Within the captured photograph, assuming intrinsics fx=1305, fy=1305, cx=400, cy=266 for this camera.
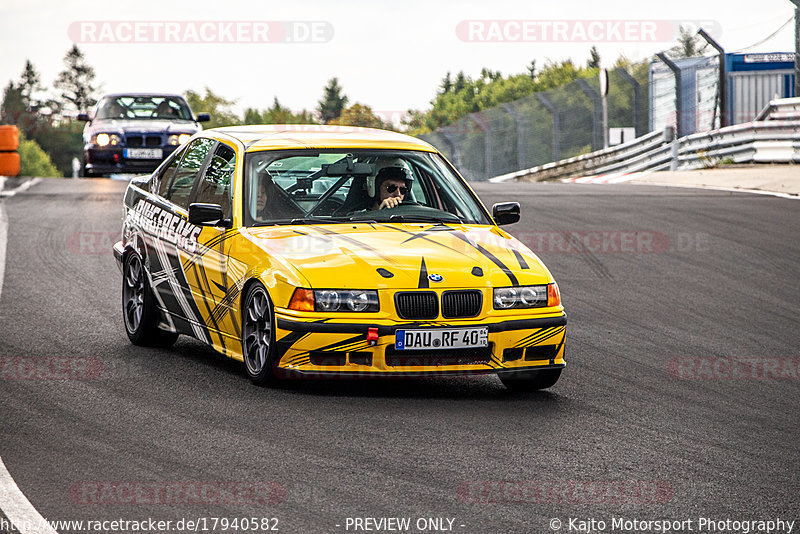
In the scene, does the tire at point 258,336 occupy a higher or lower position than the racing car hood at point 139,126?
lower

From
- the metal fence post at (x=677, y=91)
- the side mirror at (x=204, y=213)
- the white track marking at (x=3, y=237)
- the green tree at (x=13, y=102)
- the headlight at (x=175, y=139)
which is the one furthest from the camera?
the green tree at (x=13, y=102)

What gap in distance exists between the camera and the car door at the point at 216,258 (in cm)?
790

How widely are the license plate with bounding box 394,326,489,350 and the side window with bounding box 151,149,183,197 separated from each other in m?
2.87

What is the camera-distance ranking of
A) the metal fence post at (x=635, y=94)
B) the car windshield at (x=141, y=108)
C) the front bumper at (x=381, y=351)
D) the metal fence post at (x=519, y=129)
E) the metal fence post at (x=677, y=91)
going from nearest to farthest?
the front bumper at (x=381, y=351)
the car windshield at (x=141, y=108)
the metal fence post at (x=677, y=91)
the metal fence post at (x=635, y=94)
the metal fence post at (x=519, y=129)

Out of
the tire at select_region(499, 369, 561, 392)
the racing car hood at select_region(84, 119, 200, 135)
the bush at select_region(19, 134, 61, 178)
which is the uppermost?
the racing car hood at select_region(84, 119, 200, 135)

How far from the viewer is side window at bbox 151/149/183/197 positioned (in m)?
9.26

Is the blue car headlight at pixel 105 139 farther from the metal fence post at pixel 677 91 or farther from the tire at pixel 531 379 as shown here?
the tire at pixel 531 379

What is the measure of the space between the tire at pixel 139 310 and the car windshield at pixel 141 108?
567 inches

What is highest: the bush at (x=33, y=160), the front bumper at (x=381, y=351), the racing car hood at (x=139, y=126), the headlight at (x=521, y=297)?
the racing car hood at (x=139, y=126)

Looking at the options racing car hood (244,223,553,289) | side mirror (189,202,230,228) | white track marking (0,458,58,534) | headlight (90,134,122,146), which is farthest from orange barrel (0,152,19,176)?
white track marking (0,458,58,534)

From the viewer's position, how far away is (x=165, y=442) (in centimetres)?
602

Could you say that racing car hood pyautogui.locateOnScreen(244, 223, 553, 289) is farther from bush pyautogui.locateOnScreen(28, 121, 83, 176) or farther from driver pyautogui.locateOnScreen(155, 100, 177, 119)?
bush pyautogui.locateOnScreen(28, 121, 83, 176)

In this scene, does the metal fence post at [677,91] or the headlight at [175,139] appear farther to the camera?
the metal fence post at [677,91]

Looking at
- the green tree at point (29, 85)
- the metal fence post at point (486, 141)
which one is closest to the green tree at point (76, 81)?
the green tree at point (29, 85)
